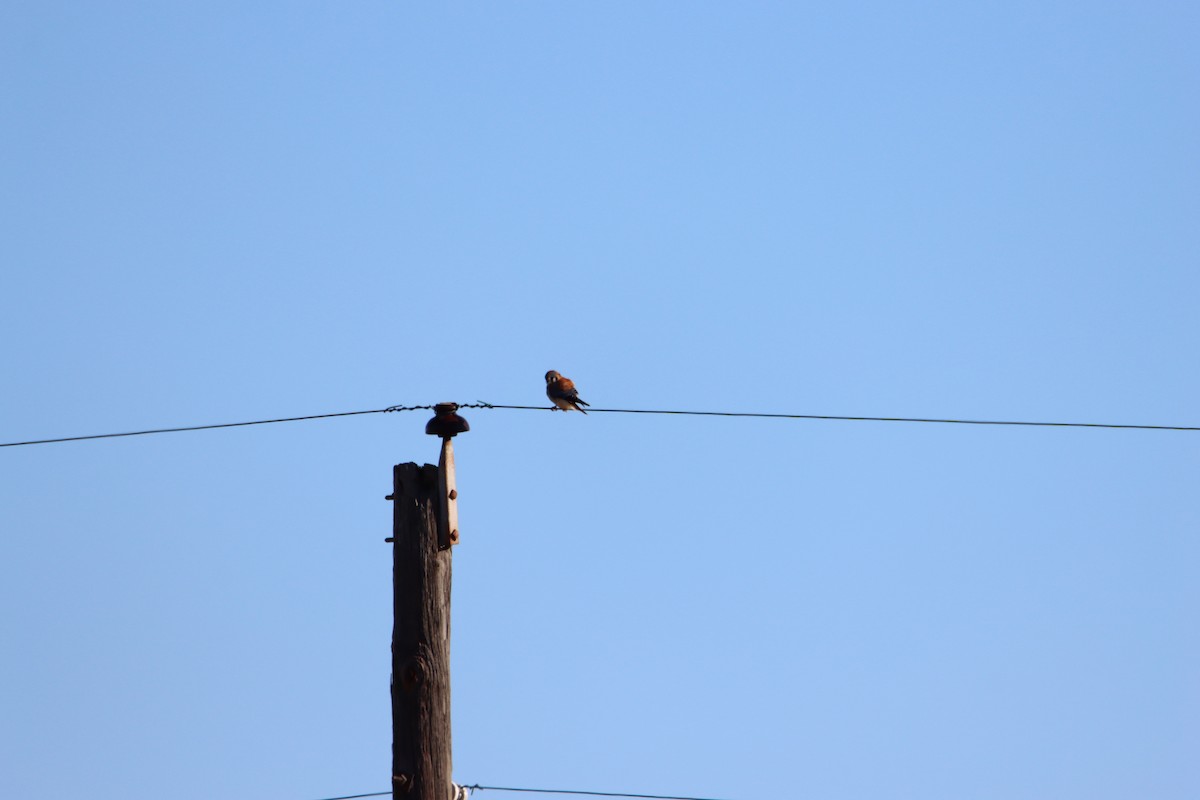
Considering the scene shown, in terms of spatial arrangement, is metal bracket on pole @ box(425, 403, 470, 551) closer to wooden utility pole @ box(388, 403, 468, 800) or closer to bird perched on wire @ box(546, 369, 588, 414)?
wooden utility pole @ box(388, 403, 468, 800)

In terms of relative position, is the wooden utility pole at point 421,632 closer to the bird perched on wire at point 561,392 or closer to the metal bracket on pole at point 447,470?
the metal bracket on pole at point 447,470

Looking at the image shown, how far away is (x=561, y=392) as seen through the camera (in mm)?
16562

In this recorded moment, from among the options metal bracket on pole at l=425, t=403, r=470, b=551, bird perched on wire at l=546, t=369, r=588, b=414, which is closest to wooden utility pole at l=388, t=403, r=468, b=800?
metal bracket on pole at l=425, t=403, r=470, b=551

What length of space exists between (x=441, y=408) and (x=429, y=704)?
208 cm

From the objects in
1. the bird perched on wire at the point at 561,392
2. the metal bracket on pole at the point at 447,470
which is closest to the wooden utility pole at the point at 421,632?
the metal bracket on pole at the point at 447,470

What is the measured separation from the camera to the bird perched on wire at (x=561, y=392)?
16219mm

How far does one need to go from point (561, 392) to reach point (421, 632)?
7.03 meters

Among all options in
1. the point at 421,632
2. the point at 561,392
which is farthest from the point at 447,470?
the point at 561,392

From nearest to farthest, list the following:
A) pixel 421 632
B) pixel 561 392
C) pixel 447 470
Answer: pixel 421 632 → pixel 447 470 → pixel 561 392

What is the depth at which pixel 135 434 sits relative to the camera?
39.2 feet

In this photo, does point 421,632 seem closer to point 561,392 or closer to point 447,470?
point 447,470

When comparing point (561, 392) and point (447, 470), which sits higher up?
point (561, 392)

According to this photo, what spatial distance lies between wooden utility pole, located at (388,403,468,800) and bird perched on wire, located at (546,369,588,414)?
579 cm

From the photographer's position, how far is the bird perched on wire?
1622 cm
